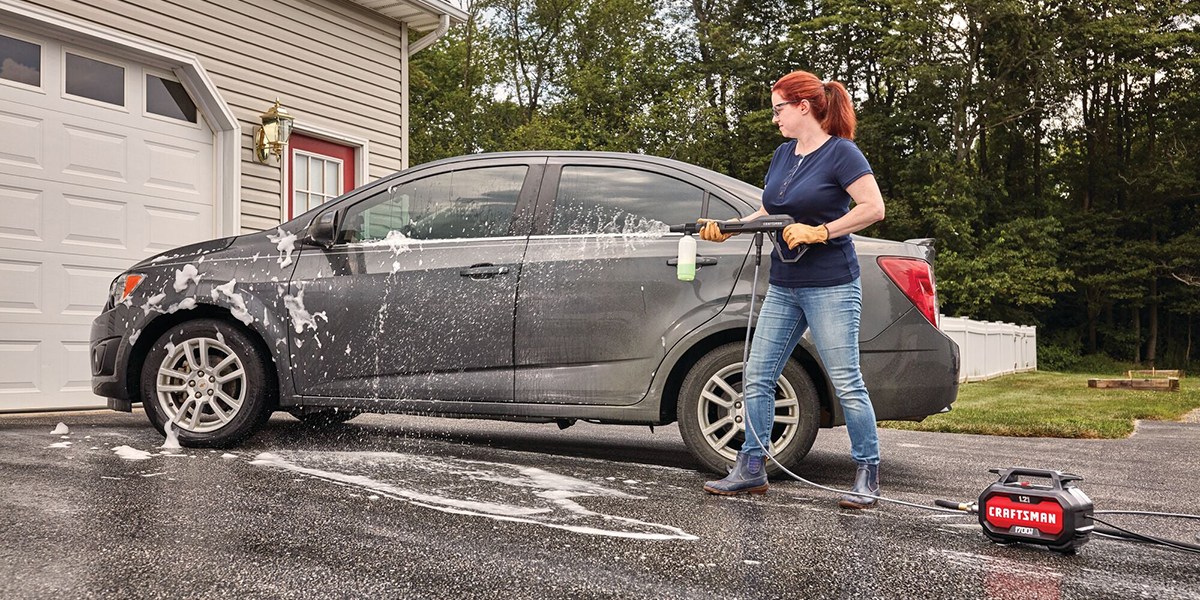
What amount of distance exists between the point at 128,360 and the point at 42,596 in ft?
10.0

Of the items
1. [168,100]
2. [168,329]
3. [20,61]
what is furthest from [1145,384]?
[20,61]

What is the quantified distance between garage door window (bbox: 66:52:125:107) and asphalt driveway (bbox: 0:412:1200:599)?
12.4ft

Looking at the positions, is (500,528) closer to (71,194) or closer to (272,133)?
(71,194)

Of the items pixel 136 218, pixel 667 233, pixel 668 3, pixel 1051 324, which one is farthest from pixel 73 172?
pixel 1051 324

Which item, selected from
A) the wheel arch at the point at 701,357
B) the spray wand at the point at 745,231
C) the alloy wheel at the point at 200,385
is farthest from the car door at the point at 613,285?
the alloy wheel at the point at 200,385

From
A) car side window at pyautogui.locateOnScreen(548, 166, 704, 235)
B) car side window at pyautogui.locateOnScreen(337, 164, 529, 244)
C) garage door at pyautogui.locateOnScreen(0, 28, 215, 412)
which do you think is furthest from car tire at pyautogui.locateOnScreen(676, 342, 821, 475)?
garage door at pyautogui.locateOnScreen(0, 28, 215, 412)

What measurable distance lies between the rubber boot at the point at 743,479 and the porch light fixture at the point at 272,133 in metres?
6.97

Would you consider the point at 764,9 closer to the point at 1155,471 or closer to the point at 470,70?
the point at 470,70

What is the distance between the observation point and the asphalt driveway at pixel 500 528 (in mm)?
2971

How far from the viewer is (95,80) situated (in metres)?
8.64

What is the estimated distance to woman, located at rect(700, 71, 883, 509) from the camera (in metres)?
4.16

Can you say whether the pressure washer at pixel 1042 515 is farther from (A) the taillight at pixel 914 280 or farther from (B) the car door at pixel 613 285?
(B) the car door at pixel 613 285

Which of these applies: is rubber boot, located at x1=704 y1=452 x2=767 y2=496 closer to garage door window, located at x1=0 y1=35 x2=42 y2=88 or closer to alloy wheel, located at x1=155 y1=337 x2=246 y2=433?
alloy wheel, located at x1=155 y1=337 x2=246 y2=433

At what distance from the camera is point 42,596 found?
277cm
